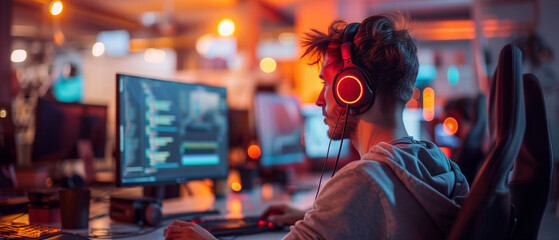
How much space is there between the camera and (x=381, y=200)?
0.85 metres

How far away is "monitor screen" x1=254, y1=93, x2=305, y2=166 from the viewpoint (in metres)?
2.47

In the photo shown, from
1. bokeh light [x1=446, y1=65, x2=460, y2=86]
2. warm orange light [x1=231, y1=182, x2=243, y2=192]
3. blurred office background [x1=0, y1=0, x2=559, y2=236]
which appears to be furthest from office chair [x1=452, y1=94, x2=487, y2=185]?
bokeh light [x1=446, y1=65, x2=460, y2=86]

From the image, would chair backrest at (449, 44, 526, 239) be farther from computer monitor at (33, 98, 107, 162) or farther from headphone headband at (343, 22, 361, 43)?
computer monitor at (33, 98, 107, 162)

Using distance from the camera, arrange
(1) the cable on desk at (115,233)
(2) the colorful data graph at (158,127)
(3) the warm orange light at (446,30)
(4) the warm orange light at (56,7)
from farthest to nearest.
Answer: (3) the warm orange light at (446,30)
(4) the warm orange light at (56,7)
(2) the colorful data graph at (158,127)
(1) the cable on desk at (115,233)

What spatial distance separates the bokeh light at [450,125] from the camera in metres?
3.81

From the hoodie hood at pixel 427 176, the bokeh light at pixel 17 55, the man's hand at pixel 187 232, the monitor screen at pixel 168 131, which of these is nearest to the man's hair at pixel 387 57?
the hoodie hood at pixel 427 176

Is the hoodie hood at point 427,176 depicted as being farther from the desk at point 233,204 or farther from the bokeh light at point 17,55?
the bokeh light at point 17,55

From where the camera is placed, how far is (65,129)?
2271 millimetres

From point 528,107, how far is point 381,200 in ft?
1.54

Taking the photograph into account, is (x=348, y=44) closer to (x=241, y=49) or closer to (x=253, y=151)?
(x=253, y=151)

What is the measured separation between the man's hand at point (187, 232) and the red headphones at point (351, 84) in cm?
Result: 44

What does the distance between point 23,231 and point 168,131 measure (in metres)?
0.62

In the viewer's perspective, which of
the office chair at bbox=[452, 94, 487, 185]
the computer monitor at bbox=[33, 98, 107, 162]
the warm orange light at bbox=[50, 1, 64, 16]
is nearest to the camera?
the computer monitor at bbox=[33, 98, 107, 162]

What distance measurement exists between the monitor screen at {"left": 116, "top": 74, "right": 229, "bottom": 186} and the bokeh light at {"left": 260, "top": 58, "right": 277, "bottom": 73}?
802cm
